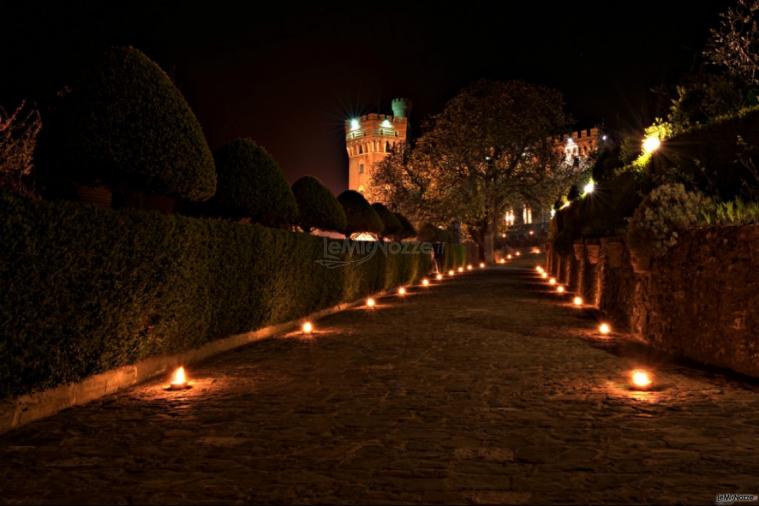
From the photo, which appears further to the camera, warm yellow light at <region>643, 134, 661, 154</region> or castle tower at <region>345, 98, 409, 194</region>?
castle tower at <region>345, 98, 409, 194</region>

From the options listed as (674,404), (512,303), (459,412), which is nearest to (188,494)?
(459,412)

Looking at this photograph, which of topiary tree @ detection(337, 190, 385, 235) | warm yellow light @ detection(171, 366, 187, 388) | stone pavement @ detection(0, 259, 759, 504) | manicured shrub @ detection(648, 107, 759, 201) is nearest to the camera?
stone pavement @ detection(0, 259, 759, 504)

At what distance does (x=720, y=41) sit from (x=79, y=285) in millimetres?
12622

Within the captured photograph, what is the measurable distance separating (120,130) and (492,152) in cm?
3529

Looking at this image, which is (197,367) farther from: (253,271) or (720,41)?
(720,41)

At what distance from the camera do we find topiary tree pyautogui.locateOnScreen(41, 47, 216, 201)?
27.8 ft

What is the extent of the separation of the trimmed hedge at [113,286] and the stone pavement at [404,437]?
1.98 feet

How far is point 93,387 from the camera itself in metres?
6.59

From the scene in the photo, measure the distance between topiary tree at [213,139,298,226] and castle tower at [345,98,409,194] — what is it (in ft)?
285

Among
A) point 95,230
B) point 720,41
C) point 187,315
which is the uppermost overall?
point 720,41

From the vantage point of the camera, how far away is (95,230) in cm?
644

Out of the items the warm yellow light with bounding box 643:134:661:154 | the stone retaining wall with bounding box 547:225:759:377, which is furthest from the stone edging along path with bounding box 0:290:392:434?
the warm yellow light with bounding box 643:134:661:154

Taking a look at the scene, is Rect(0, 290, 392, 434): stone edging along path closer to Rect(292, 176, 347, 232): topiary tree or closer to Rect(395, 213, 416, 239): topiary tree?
Rect(292, 176, 347, 232): topiary tree

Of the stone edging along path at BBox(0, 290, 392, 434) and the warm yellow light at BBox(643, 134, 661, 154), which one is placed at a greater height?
the warm yellow light at BBox(643, 134, 661, 154)
